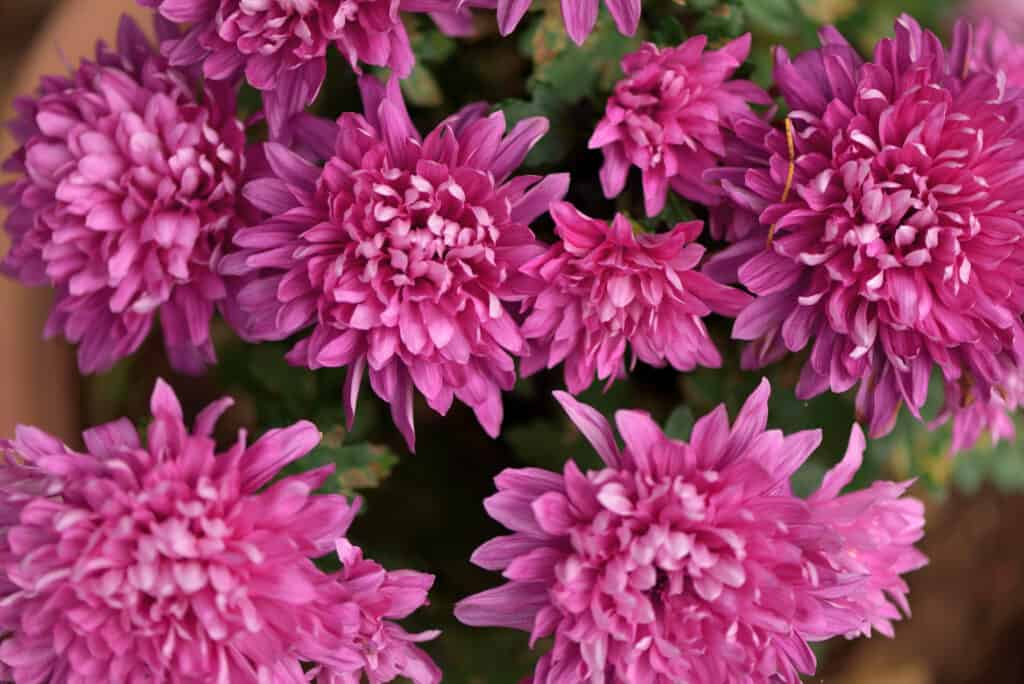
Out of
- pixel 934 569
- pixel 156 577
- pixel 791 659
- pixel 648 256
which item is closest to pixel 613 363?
pixel 648 256

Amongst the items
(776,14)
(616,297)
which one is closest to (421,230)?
(616,297)

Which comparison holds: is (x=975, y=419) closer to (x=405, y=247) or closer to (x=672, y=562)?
(x=672, y=562)

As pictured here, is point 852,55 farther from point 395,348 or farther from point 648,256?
point 395,348

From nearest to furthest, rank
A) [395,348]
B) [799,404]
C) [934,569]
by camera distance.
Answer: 1. [395,348]
2. [799,404]
3. [934,569]

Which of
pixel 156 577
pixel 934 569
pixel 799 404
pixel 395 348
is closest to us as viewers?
pixel 156 577

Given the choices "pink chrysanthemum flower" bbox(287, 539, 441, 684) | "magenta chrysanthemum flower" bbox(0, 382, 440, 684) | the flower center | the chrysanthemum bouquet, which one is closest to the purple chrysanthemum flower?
the chrysanthemum bouquet

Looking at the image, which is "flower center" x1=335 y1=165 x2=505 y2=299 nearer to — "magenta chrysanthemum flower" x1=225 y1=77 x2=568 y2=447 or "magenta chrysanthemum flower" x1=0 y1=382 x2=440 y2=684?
"magenta chrysanthemum flower" x1=225 y1=77 x2=568 y2=447
